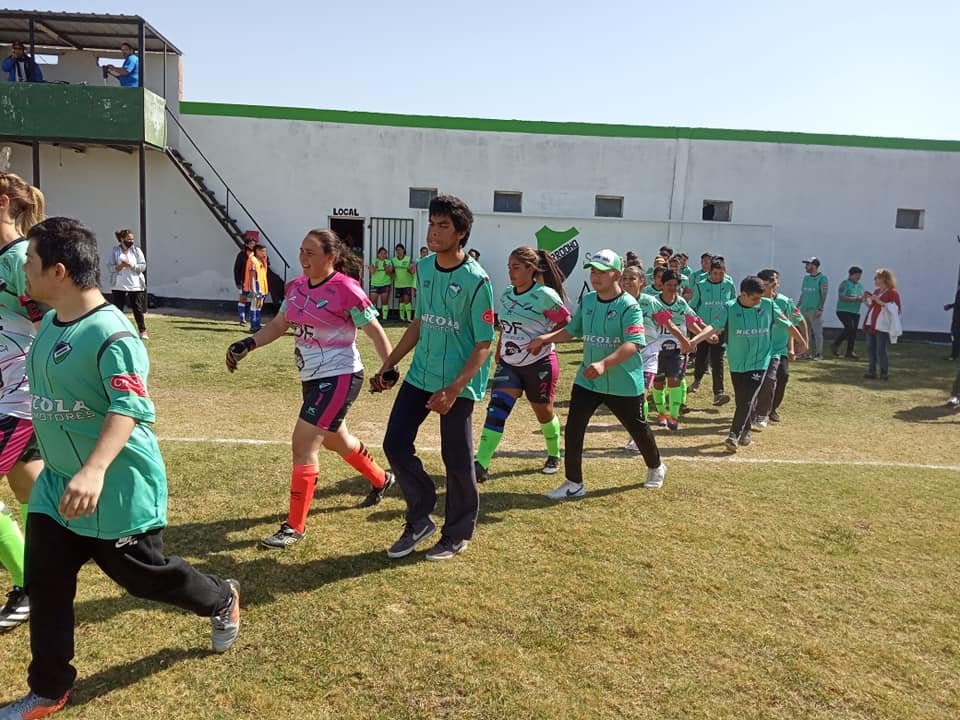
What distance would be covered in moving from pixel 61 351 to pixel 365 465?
2.80m

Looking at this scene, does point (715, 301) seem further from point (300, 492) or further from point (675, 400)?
point (300, 492)

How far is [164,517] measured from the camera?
289 cm

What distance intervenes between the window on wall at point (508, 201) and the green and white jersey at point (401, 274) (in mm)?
3247

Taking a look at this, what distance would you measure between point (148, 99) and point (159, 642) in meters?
17.3

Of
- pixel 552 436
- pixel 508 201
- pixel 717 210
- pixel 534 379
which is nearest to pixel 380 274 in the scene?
pixel 508 201

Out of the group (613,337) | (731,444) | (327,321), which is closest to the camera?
(327,321)

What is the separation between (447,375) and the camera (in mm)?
4246

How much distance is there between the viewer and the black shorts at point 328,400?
445cm

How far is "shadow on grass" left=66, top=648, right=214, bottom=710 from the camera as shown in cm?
292

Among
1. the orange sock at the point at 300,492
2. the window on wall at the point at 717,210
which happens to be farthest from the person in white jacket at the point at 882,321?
the orange sock at the point at 300,492

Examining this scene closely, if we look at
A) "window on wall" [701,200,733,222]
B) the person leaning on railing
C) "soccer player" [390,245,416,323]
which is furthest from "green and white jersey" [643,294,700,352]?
the person leaning on railing

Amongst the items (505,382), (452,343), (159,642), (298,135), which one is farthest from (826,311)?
(159,642)

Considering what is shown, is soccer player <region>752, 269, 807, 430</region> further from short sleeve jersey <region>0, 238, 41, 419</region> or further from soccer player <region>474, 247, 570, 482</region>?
short sleeve jersey <region>0, 238, 41, 419</region>

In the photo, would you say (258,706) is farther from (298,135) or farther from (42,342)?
(298,135)
